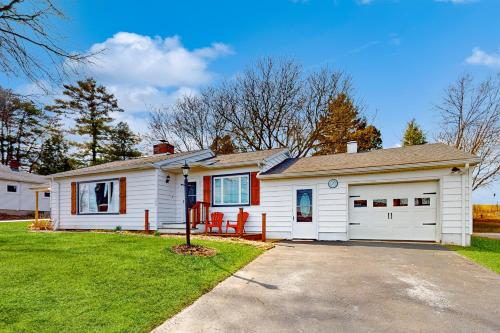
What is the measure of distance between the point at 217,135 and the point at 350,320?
2318 centimetres

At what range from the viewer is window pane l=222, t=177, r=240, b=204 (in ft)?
41.1

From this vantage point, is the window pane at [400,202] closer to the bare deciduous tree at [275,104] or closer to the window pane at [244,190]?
the window pane at [244,190]

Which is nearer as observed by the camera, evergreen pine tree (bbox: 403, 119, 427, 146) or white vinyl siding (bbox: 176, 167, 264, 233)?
white vinyl siding (bbox: 176, 167, 264, 233)

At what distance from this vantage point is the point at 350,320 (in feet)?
12.8

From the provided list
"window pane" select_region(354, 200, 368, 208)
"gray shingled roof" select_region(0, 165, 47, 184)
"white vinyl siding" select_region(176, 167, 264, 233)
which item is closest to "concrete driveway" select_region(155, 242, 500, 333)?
"window pane" select_region(354, 200, 368, 208)

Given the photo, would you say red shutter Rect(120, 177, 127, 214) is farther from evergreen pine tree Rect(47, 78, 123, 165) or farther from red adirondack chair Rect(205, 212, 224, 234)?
evergreen pine tree Rect(47, 78, 123, 165)

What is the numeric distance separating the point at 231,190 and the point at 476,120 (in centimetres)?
1926

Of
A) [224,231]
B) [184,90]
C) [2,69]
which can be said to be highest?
[184,90]

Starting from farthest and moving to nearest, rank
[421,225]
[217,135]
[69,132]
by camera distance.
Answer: [69,132]
[217,135]
[421,225]

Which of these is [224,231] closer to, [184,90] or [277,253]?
[277,253]

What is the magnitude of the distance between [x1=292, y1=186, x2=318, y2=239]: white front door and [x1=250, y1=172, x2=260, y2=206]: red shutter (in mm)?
1451

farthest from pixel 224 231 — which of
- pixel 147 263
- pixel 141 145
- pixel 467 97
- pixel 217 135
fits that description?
pixel 141 145

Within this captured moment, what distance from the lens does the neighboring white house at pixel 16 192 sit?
25422mm

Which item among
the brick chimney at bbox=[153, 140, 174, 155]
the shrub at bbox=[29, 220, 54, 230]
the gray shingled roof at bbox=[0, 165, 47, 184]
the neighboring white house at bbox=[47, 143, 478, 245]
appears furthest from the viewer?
the gray shingled roof at bbox=[0, 165, 47, 184]
